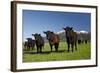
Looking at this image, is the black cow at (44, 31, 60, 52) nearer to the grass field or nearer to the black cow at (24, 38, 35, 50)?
the grass field

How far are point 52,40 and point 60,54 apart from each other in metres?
0.16

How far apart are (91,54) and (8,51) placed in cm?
88

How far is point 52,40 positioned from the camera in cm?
213

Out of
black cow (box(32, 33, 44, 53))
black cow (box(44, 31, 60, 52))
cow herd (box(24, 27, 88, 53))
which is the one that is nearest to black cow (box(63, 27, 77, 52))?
cow herd (box(24, 27, 88, 53))

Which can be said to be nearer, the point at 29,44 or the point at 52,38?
the point at 29,44

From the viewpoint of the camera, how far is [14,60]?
1937 millimetres

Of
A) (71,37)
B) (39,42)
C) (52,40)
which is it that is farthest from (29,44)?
(71,37)

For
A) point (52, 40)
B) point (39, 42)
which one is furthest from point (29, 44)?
point (52, 40)

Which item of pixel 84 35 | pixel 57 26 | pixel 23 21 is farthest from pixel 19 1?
pixel 84 35

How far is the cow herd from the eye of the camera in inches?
80.5

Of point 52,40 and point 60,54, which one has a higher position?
point 52,40

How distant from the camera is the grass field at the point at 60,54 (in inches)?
80.2

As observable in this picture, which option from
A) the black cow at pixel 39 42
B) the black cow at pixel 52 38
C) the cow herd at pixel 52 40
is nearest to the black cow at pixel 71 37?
the cow herd at pixel 52 40

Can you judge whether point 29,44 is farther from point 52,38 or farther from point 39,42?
point 52,38
